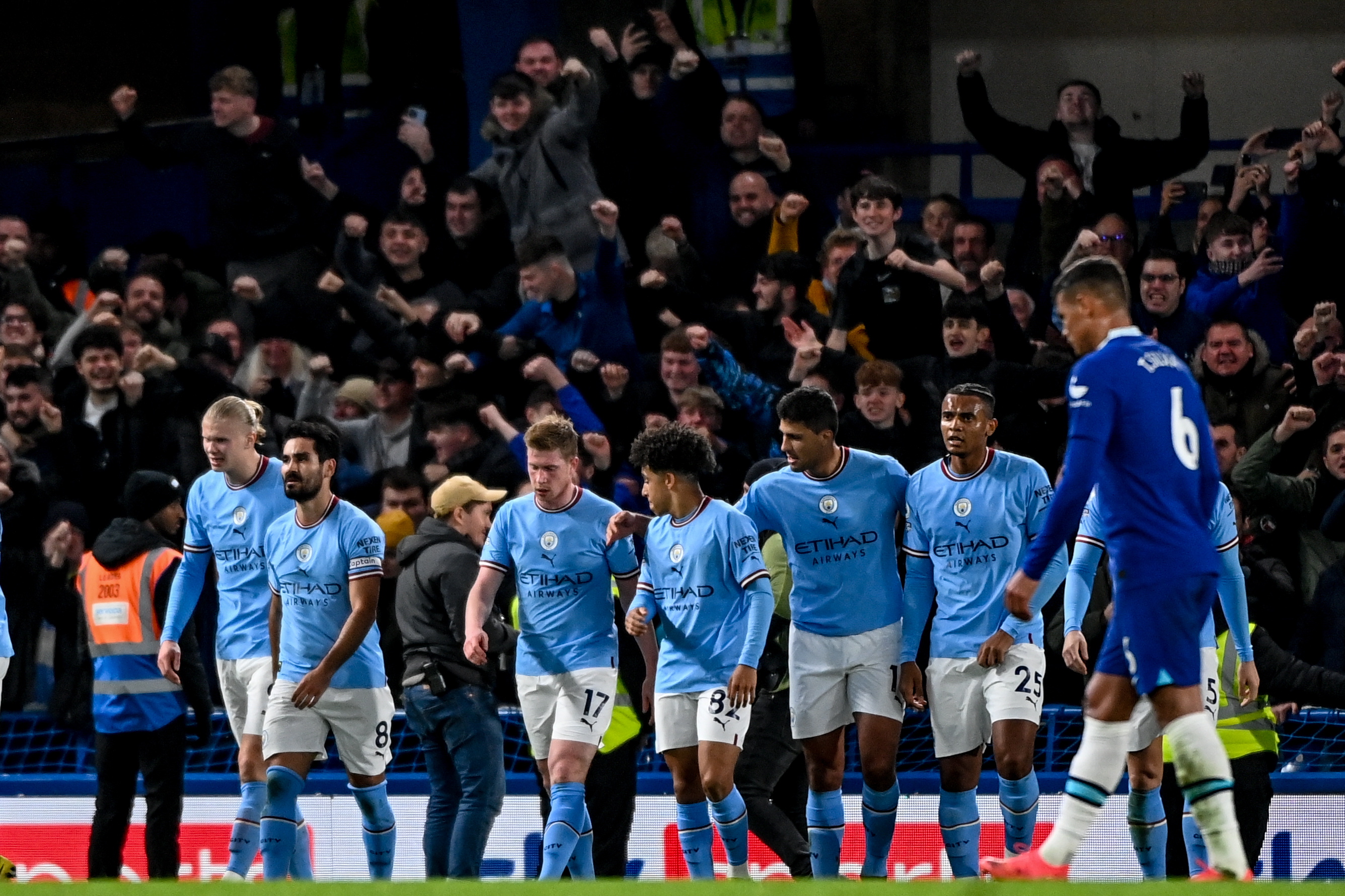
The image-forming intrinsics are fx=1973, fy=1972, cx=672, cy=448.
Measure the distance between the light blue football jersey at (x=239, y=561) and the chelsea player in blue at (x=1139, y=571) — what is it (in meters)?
3.88

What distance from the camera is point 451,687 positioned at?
863cm

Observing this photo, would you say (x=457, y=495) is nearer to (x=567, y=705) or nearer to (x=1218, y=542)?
(x=567, y=705)

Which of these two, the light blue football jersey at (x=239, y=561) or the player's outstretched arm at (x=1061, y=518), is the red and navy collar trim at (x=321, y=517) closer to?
the light blue football jersey at (x=239, y=561)

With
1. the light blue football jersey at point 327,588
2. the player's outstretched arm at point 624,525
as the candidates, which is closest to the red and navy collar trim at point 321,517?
the light blue football jersey at point 327,588

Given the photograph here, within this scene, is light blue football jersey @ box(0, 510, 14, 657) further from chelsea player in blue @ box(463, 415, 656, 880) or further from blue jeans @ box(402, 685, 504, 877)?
chelsea player in blue @ box(463, 415, 656, 880)

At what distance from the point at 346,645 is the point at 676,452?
5.11ft

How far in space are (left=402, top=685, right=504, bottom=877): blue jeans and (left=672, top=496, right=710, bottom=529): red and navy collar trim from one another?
131 cm

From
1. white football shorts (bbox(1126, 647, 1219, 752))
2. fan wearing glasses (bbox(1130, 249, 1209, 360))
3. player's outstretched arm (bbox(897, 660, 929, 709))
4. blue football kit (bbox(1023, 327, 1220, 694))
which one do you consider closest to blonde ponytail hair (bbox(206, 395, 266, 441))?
player's outstretched arm (bbox(897, 660, 929, 709))

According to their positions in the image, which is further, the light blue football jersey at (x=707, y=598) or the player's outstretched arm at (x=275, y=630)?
the player's outstretched arm at (x=275, y=630)

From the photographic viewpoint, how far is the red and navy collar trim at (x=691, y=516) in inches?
315

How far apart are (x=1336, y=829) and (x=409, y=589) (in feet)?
14.5

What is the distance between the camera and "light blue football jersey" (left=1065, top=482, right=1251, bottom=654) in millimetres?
7859

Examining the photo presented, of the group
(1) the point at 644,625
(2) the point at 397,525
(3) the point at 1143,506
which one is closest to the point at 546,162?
Answer: (2) the point at 397,525

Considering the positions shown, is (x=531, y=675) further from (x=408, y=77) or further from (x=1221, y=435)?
(x=408, y=77)
